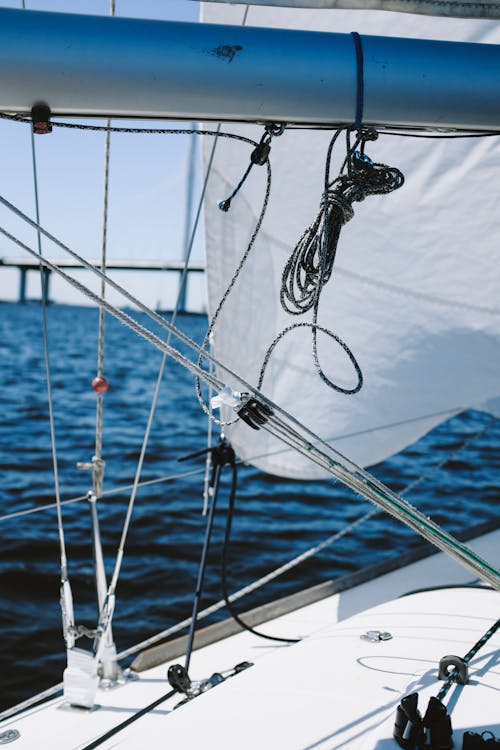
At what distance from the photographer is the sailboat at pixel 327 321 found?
1.24 meters

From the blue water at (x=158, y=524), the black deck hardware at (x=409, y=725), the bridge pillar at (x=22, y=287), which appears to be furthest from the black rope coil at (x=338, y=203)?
the bridge pillar at (x=22, y=287)

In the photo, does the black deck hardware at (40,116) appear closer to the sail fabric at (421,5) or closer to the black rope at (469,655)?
the sail fabric at (421,5)

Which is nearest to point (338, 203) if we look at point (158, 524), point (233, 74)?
point (233, 74)

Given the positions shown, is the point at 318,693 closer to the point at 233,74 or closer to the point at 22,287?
the point at 233,74

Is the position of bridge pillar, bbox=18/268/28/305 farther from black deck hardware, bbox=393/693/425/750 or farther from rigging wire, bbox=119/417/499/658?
black deck hardware, bbox=393/693/425/750

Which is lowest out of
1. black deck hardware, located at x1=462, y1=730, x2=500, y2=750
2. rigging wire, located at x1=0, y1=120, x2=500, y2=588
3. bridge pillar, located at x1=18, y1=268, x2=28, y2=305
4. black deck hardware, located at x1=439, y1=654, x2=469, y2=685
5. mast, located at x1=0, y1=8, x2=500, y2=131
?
black deck hardware, located at x1=462, y1=730, x2=500, y2=750

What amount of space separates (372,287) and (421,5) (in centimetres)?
175

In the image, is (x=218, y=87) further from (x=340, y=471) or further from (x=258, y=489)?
(x=258, y=489)

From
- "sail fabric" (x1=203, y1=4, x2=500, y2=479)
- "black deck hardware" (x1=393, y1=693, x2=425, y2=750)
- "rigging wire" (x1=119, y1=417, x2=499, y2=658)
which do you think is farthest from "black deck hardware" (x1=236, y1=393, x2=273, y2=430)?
"sail fabric" (x1=203, y1=4, x2=500, y2=479)

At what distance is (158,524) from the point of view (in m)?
5.94

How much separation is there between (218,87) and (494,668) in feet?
4.71

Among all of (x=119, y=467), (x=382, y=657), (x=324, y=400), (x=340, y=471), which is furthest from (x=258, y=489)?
(x=340, y=471)

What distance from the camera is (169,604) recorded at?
4566mm

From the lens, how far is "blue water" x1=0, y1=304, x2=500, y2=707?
4355mm
